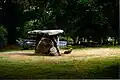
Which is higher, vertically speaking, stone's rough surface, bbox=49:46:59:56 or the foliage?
stone's rough surface, bbox=49:46:59:56

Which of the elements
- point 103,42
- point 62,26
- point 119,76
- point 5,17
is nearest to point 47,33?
point 119,76

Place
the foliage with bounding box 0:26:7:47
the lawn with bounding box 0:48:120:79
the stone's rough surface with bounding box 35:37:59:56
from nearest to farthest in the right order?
1. the lawn with bounding box 0:48:120:79
2. the stone's rough surface with bounding box 35:37:59:56
3. the foliage with bounding box 0:26:7:47

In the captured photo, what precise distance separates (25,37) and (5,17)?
12.1 metres

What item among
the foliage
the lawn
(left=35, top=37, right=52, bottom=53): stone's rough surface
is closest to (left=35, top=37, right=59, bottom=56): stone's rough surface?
(left=35, top=37, right=52, bottom=53): stone's rough surface

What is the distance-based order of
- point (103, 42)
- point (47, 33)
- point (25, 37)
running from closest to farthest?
point (47, 33), point (103, 42), point (25, 37)

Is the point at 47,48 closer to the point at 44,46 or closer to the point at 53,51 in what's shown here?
the point at 44,46

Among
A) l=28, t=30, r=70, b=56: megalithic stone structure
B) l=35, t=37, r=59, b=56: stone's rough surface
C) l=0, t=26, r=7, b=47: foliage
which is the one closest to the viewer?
l=35, t=37, r=59, b=56: stone's rough surface

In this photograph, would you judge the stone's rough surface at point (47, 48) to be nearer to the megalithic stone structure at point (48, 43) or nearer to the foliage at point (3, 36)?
the megalithic stone structure at point (48, 43)

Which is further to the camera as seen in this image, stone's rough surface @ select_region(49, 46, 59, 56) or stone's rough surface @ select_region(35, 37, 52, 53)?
stone's rough surface @ select_region(35, 37, 52, 53)

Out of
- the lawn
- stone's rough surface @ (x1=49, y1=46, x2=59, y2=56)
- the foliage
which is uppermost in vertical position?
the lawn

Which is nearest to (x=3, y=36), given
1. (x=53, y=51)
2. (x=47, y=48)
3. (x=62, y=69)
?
(x=47, y=48)

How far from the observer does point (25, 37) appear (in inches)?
2074

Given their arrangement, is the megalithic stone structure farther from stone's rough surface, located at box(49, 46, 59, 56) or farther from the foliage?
the foliage

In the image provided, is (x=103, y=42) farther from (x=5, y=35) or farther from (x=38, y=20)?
(x=5, y=35)
